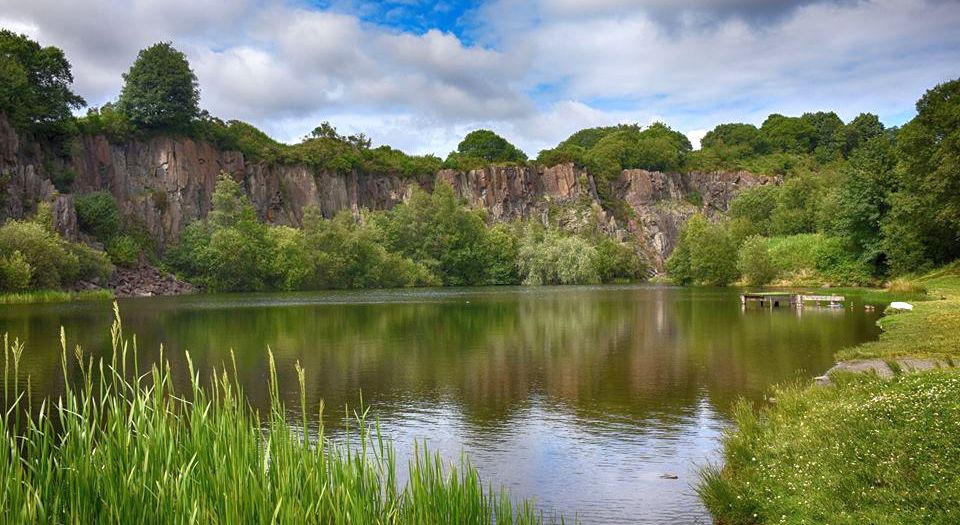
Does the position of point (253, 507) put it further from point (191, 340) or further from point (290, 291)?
point (290, 291)

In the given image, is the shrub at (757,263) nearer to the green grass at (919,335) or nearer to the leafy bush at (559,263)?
the leafy bush at (559,263)

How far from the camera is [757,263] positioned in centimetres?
8319

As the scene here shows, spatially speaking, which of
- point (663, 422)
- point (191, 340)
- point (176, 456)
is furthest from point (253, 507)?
point (191, 340)

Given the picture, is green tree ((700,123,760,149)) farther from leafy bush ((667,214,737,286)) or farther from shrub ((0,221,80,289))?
shrub ((0,221,80,289))

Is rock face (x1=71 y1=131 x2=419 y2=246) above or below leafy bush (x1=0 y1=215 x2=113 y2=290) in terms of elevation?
above

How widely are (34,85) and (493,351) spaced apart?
75947mm

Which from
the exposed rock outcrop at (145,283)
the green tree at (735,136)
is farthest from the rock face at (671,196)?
the exposed rock outcrop at (145,283)

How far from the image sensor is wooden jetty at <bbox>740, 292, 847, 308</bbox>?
48.9 metres

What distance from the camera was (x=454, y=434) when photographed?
50.9 ft

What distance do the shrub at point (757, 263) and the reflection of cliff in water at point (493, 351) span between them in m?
34.9

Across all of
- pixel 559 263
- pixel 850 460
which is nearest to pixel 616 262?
pixel 559 263

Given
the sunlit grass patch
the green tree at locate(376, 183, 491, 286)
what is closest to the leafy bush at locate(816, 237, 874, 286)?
the green tree at locate(376, 183, 491, 286)

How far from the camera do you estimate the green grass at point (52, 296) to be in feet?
189

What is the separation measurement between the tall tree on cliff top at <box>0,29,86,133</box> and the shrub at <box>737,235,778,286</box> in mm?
75135
